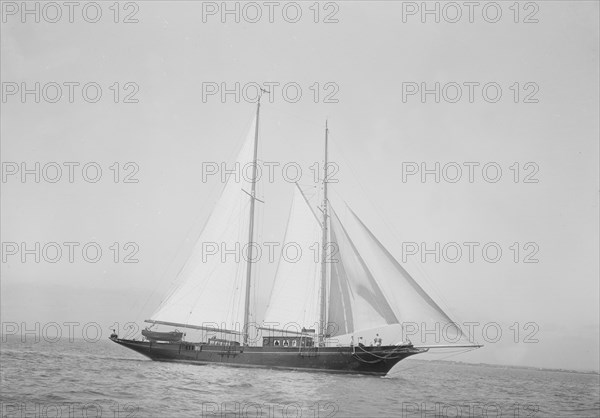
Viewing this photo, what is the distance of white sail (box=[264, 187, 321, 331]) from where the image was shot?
139 ft

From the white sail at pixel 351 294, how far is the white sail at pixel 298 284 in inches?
60.9

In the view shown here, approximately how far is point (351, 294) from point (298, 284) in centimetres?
457

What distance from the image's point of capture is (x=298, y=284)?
1682 inches

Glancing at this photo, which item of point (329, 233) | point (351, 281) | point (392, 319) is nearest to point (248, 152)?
point (329, 233)

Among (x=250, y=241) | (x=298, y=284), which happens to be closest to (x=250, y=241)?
(x=250, y=241)

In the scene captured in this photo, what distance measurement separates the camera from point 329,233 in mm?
43719

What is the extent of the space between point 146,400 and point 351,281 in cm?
2050

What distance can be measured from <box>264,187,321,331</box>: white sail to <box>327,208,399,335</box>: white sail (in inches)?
60.9

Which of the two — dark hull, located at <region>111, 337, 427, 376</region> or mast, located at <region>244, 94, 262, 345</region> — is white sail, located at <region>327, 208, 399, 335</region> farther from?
mast, located at <region>244, 94, 262, 345</region>

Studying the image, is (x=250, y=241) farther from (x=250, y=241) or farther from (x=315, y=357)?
(x=315, y=357)

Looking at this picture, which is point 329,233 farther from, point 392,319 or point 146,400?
point 146,400

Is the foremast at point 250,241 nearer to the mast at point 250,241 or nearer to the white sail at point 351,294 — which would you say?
the mast at point 250,241

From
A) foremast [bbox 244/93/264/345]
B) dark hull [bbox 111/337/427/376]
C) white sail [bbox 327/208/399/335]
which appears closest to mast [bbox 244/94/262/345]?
foremast [bbox 244/93/264/345]

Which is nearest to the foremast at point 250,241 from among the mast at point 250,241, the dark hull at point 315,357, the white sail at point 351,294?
the mast at point 250,241
